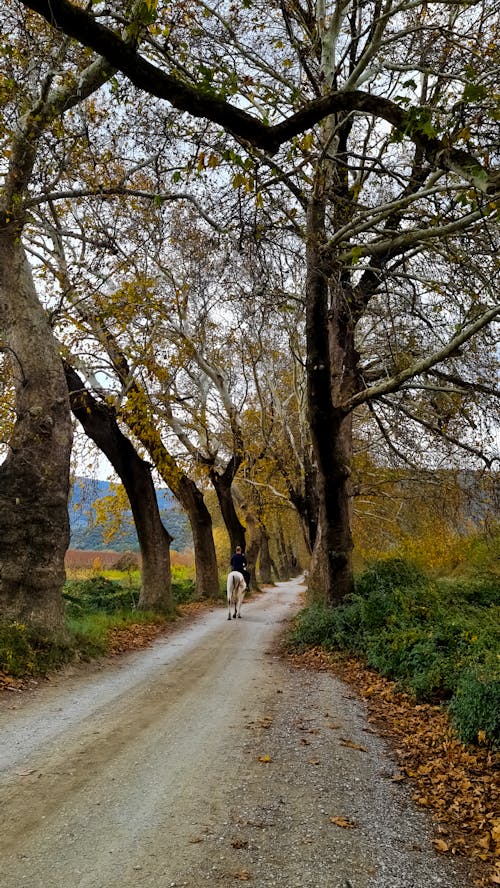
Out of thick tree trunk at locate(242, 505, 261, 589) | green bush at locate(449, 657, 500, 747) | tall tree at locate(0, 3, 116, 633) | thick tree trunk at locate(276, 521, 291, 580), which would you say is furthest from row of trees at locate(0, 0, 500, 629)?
thick tree trunk at locate(276, 521, 291, 580)

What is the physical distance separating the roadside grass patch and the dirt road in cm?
98

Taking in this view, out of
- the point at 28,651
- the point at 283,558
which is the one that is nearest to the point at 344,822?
the point at 28,651

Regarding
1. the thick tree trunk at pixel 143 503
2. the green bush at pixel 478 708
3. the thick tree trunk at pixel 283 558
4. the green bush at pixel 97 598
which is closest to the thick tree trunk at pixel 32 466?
the green bush at pixel 97 598

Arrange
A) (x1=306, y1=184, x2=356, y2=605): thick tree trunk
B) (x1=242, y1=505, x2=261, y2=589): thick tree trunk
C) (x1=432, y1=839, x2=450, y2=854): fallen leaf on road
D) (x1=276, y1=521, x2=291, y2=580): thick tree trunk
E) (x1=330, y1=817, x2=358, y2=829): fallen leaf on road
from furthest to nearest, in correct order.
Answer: (x1=276, y1=521, x2=291, y2=580): thick tree trunk, (x1=242, y1=505, x2=261, y2=589): thick tree trunk, (x1=306, y1=184, x2=356, y2=605): thick tree trunk, (x1=330, y1=817, x2=358, y2=829): fallen leaf on road, (x1=432, y1=839, x2=450, y2=854): fallen leaf on road

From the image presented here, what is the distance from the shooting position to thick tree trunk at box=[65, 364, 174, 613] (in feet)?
44.2

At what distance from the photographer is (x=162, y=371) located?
13.4 metres

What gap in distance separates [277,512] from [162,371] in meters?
19.9

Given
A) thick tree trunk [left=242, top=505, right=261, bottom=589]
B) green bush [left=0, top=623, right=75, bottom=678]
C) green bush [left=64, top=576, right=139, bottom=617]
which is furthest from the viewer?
thick tree trunk [left=242, top=505, right=261, bottom=589]

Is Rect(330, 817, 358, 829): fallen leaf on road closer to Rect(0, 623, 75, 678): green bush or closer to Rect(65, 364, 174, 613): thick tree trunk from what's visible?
Rect(0, 623, 75, 678): green bush

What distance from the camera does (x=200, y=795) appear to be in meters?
4.08

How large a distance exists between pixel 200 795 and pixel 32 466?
5692 millimetres

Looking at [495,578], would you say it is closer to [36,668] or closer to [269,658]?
[269,658]

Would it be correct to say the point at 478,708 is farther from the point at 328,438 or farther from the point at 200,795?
the point at 328,438

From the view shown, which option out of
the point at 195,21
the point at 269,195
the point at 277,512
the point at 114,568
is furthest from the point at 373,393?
the point at 114,568
